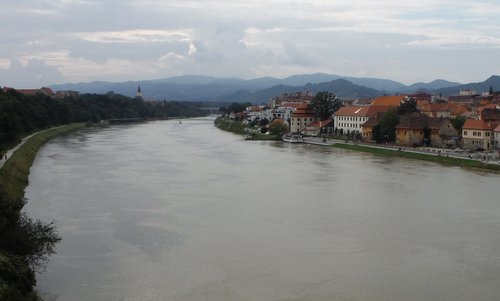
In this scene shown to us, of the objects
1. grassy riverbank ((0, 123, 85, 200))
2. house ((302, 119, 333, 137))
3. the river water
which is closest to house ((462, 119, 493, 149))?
the river water

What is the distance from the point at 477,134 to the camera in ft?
46.2

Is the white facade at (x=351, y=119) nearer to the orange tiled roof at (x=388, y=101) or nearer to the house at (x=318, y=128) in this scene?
the house at (x=318, y=128)

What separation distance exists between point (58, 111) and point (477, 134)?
18.6m

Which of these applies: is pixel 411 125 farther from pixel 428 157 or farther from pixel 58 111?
pixel 58 111

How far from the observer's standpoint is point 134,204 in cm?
789

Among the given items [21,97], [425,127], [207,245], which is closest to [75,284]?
[207,245]

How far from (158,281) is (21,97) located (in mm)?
18461

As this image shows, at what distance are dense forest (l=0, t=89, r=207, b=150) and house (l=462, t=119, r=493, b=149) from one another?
418 inches

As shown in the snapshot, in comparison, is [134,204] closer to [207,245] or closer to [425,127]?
[207,245]

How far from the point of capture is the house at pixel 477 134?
13.8m

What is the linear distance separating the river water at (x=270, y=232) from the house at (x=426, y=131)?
3.61 metres

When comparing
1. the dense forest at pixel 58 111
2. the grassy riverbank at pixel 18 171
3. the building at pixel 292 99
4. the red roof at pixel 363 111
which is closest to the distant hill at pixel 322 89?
the dense forest at pixel 58 111

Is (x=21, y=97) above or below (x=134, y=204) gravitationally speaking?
above

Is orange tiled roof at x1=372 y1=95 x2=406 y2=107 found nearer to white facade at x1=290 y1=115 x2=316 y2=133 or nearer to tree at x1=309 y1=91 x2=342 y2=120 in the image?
tree at x1=309 y1=91 x2=342 y2=120
